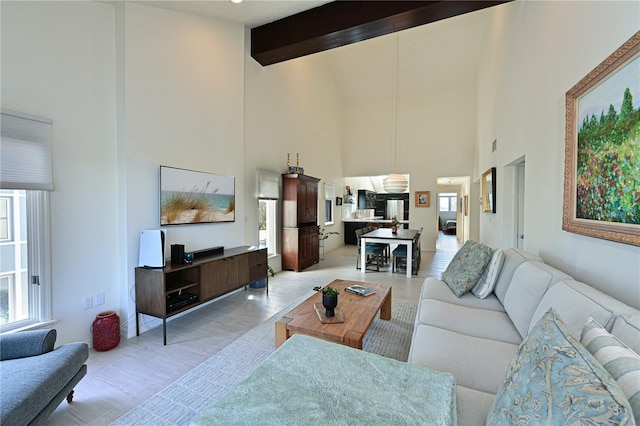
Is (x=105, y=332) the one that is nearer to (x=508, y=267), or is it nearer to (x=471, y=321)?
(x=471, y=321)

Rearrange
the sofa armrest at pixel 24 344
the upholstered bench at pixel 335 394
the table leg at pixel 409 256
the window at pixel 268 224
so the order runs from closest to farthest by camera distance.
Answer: the upholstered bench at pixel 335 394 → the sofa armrest at pixel 24 344 → the table leg at pixel 409 256 → the window at pixel 268 224

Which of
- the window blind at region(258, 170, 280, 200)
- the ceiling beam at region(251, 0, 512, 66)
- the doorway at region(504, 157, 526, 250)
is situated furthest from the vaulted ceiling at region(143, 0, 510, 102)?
the doorway at region(504, 157, 526, 250)

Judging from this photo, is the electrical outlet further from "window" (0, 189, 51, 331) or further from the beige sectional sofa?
the beige sectional sofa

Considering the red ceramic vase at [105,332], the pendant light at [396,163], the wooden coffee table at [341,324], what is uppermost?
the pendant light at [396,163]

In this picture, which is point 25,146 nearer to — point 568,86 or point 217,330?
point 217,330

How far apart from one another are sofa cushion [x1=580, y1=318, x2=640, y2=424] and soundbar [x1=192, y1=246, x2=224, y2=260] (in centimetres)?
350

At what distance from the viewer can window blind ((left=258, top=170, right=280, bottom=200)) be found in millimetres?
4988

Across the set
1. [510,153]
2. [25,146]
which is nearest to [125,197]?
[25,146]

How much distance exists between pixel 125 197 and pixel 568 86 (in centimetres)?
413

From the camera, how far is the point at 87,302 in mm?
2672

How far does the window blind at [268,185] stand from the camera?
16.4 ft

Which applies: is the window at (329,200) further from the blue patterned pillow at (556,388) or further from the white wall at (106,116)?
the blue patterned pillow at (556,388)

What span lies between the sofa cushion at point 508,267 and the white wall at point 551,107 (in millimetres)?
208

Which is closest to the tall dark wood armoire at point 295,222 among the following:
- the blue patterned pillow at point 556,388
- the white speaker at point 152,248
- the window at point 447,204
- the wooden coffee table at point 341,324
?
the wooden coffee table at point 341,324
